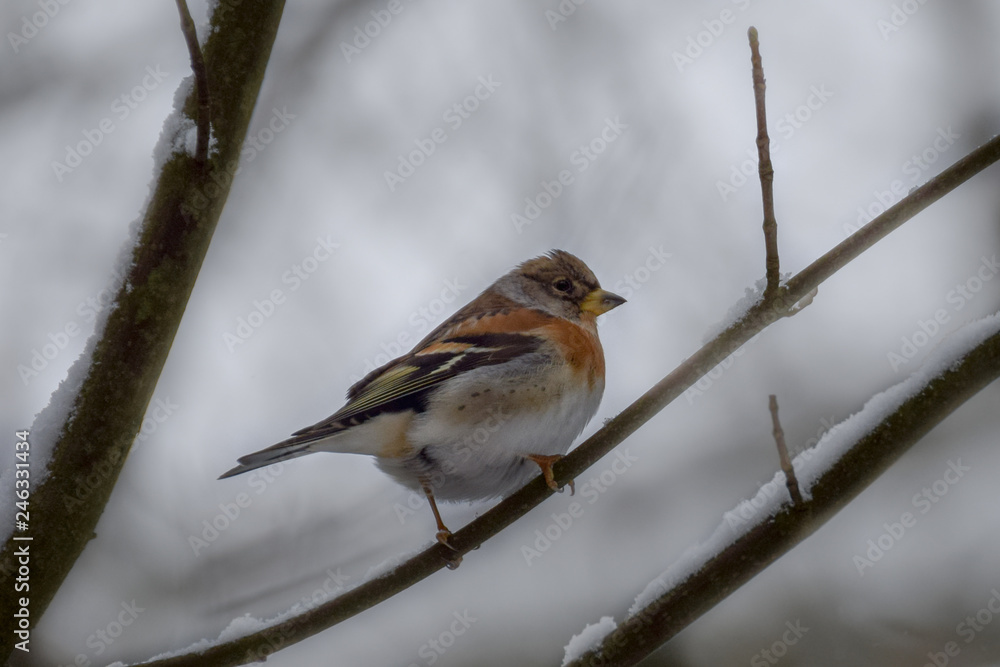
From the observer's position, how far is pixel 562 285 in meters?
4.95

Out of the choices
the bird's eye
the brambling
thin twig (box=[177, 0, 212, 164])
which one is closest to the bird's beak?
the bird's eye

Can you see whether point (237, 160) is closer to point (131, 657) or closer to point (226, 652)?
point (226, 652)

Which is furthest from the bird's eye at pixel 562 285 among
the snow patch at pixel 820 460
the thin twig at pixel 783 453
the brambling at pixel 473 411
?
the thin twig at pixel 783 453

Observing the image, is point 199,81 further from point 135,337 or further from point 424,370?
point 424,370

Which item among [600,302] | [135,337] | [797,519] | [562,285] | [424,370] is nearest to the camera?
[797,519]

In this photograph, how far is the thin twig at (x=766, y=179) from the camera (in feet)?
8.47

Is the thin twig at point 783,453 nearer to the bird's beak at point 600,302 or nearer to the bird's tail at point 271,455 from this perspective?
the bird's tail at point 271,455

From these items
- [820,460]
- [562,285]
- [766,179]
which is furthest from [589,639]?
[562,285]

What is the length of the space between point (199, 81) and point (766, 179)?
195 cm

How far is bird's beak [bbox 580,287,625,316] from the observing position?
4730 mm

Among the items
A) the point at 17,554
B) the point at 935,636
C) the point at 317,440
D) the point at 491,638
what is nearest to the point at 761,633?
the point at 935,636

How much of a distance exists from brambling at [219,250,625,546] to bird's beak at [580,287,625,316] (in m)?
0.45

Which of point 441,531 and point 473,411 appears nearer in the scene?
point 441,531

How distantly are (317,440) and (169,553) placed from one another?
11.0 feet
